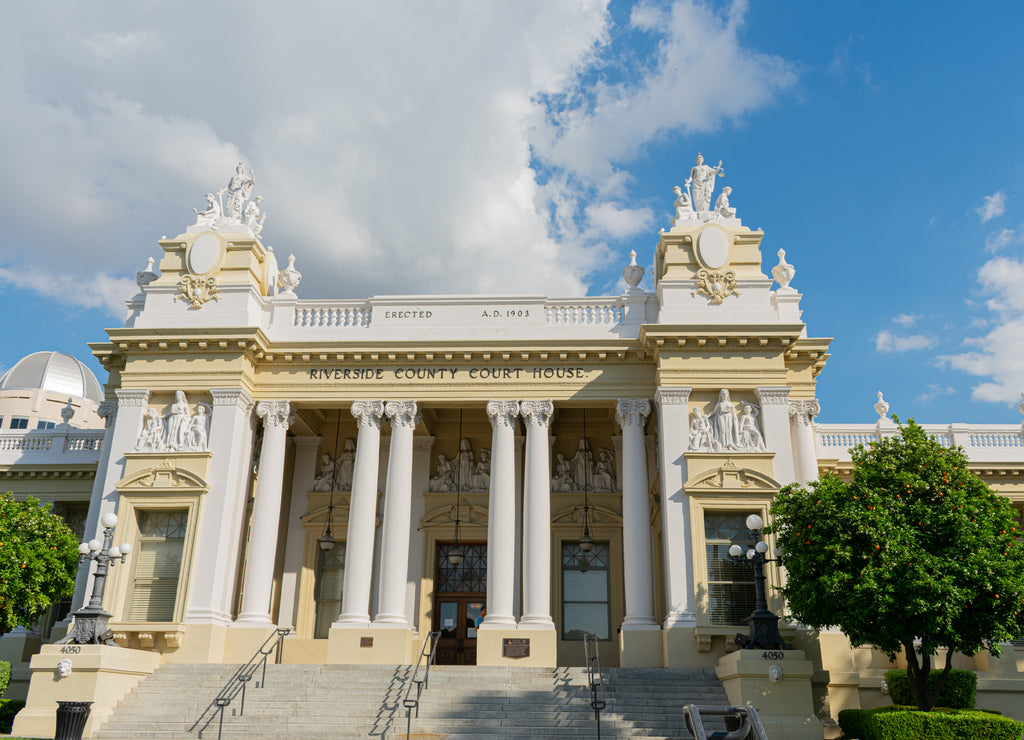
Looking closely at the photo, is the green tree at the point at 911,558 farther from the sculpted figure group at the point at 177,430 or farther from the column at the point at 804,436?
the sculpted figure group at the point at 177,430

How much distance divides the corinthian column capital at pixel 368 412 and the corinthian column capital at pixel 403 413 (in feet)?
0.69

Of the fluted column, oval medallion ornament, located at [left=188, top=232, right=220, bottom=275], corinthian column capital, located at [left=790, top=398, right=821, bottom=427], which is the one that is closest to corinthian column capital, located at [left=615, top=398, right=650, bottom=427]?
the fluted column

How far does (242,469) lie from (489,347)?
7151 millimetres

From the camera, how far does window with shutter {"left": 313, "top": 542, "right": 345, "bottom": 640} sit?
79.8 ft

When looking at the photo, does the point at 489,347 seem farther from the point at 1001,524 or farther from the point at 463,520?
the point at 1001,524

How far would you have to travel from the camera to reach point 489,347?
73.3 feet

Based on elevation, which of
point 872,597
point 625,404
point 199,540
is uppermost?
point 625,404

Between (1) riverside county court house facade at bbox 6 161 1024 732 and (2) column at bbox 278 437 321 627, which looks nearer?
(1) riverside county court house facade at bbox 6 161 1024 732

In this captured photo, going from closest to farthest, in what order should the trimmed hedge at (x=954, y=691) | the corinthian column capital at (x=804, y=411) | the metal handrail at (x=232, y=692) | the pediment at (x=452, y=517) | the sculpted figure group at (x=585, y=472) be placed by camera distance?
the metal handrail at (x=232, y=692), the trimmed hedge at (x=954, y=691), the corinthian column capital at (x=804, y=411), the pediment at (x=452, y=517), the sculpted figure group at (x=585, y=472)

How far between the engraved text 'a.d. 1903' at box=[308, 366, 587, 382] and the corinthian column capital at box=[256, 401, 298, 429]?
1049mm

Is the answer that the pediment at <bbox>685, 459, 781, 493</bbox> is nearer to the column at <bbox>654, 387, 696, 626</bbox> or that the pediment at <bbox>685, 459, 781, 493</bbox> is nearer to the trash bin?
the column at <bbox>654, 387, 696, 626</bbox>

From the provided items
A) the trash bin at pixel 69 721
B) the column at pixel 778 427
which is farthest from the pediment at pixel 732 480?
the trash bin at pixel 69 721

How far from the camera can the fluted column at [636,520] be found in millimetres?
20500

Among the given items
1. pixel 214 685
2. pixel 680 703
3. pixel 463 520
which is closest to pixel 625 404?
pixel 463 520
